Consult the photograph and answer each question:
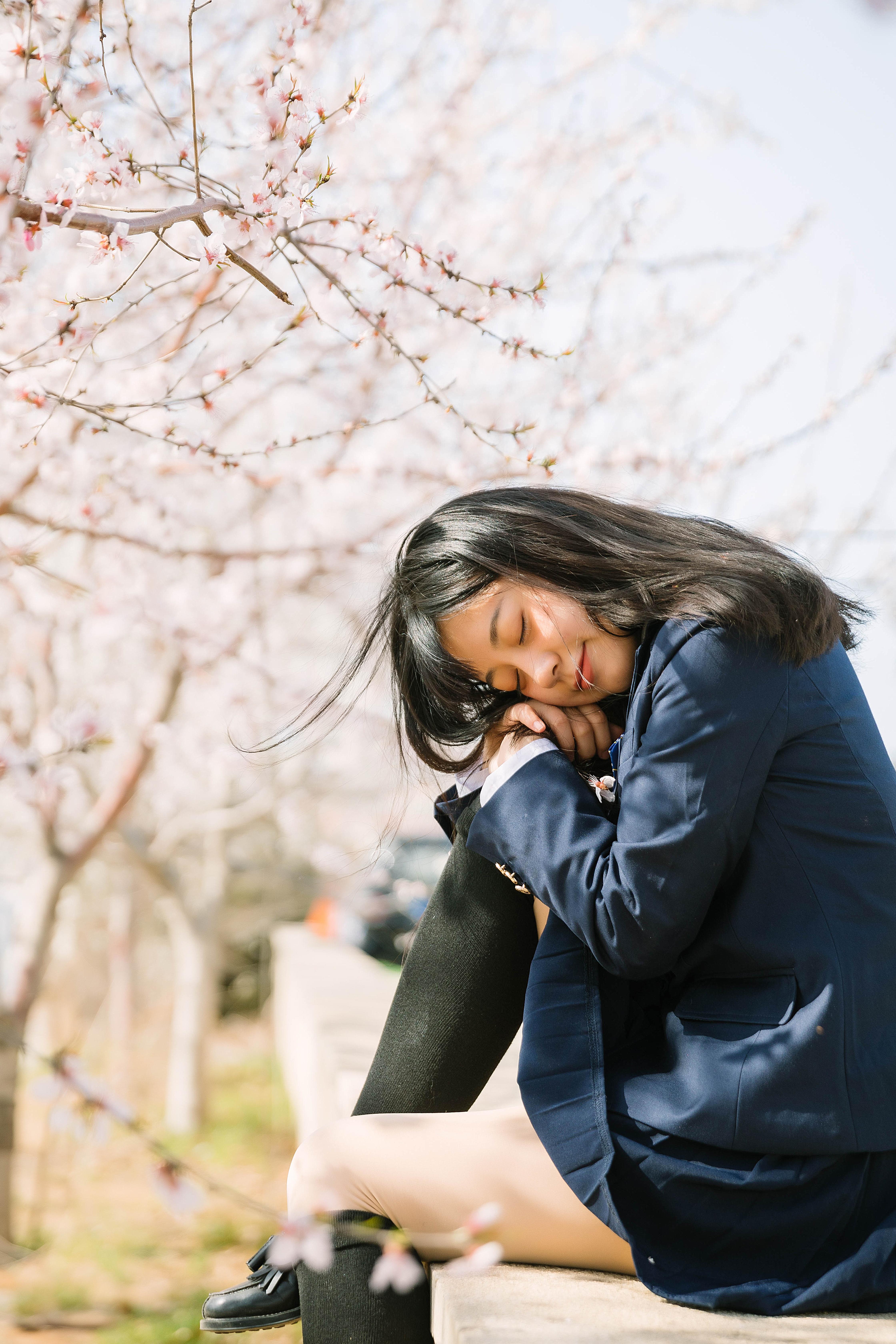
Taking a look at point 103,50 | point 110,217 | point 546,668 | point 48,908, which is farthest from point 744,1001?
point 48,908

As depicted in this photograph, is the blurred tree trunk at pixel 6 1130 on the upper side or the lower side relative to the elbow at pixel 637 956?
lower

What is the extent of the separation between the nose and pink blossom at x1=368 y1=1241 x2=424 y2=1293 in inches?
26.3

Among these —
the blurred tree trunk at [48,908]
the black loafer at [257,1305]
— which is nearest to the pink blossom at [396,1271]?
the black loafer at [257,1305]

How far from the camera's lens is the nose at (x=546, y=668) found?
A: 135 cm

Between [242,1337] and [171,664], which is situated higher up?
[171,664]

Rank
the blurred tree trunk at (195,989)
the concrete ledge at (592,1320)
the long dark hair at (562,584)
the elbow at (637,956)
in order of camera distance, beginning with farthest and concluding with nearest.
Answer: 1. the blurred tree trunk at (195,989)
2. the long dark hair at (562,584)
3. the elbow at (637,956)
4. the concrete ledge at (592,1320)

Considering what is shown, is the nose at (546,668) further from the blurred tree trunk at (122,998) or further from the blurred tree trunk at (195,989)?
the blurred tree trunk at (122,998)

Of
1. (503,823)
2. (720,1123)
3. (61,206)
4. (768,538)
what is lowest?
(720,1123)

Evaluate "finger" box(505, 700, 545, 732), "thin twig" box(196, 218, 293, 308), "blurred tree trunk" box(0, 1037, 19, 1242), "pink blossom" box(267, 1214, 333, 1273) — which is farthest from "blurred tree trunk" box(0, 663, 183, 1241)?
"pink blossom" box(267, 1214, 333, 1273)

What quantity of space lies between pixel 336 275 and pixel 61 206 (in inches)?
20.5

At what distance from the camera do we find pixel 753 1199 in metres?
1.10

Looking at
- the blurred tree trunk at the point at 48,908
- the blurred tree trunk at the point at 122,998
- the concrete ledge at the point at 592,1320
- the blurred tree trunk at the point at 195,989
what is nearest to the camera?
the concrete ledge at the point at 592,1320

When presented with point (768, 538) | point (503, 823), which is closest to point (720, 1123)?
point (503, 823)

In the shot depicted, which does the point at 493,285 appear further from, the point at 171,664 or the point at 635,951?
the point at 171,664
